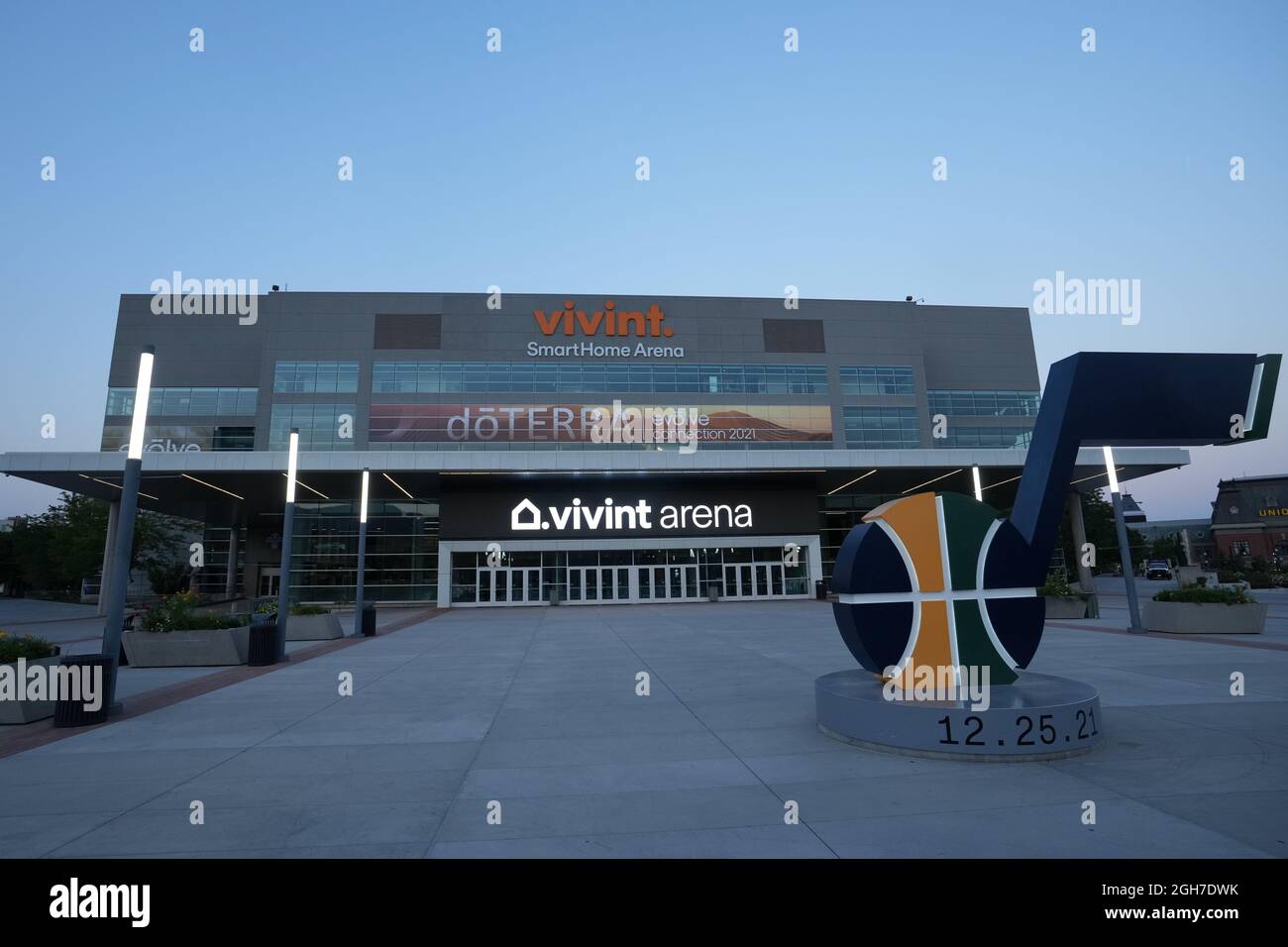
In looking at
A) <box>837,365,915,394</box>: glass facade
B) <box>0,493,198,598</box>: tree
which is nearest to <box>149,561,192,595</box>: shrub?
<box>0,493,198,598</box>: tree

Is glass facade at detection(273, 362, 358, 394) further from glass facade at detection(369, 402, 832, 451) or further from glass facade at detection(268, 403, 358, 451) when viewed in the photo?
glass facade at detection(369, 402, 832, 451)

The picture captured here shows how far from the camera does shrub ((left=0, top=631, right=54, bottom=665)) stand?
1028 centimetres

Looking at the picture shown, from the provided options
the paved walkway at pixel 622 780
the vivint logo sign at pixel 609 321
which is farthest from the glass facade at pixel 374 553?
the paved walkway at pixel 622 780

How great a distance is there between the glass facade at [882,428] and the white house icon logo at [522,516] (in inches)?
814

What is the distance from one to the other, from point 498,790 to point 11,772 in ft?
18.1

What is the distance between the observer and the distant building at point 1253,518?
91625 millimetres

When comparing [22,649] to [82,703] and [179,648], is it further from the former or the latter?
[179,648]

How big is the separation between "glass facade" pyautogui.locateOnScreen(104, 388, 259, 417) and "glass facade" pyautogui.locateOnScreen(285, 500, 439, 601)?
11065mm

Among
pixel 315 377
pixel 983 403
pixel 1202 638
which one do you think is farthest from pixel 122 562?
pixel 983 403

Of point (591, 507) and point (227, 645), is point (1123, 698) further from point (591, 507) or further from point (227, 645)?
point (591, 507)

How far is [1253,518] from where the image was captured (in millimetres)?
94375

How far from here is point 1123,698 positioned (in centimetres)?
977
